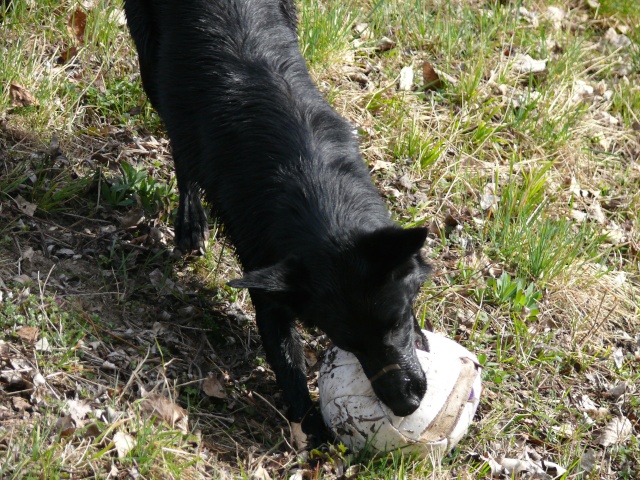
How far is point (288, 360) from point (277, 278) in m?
0.71

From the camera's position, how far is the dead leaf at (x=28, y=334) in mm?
4066

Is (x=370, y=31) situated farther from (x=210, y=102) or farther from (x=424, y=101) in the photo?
(x=210, y=102)

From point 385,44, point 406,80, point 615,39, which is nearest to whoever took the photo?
point 406,80

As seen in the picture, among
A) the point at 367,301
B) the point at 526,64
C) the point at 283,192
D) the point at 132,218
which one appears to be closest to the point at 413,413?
the point at 367,301

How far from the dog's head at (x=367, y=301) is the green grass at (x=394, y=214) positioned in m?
0.42

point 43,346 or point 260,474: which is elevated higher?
point 43,346

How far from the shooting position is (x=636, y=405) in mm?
4848

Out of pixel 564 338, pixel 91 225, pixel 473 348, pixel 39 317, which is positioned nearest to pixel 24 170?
pixel 91 225

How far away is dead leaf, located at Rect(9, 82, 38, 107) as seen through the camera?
5.51 metres

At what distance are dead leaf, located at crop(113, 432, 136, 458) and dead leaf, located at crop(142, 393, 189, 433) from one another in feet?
0.84

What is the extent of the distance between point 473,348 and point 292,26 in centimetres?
224

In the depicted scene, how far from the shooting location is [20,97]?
218 inches

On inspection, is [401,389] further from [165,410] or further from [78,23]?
[78,23]

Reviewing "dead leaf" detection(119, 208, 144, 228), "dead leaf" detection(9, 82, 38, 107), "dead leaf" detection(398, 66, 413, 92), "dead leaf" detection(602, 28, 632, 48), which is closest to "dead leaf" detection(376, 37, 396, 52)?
"dead leaf" detection(398, 66, 413, 92)
